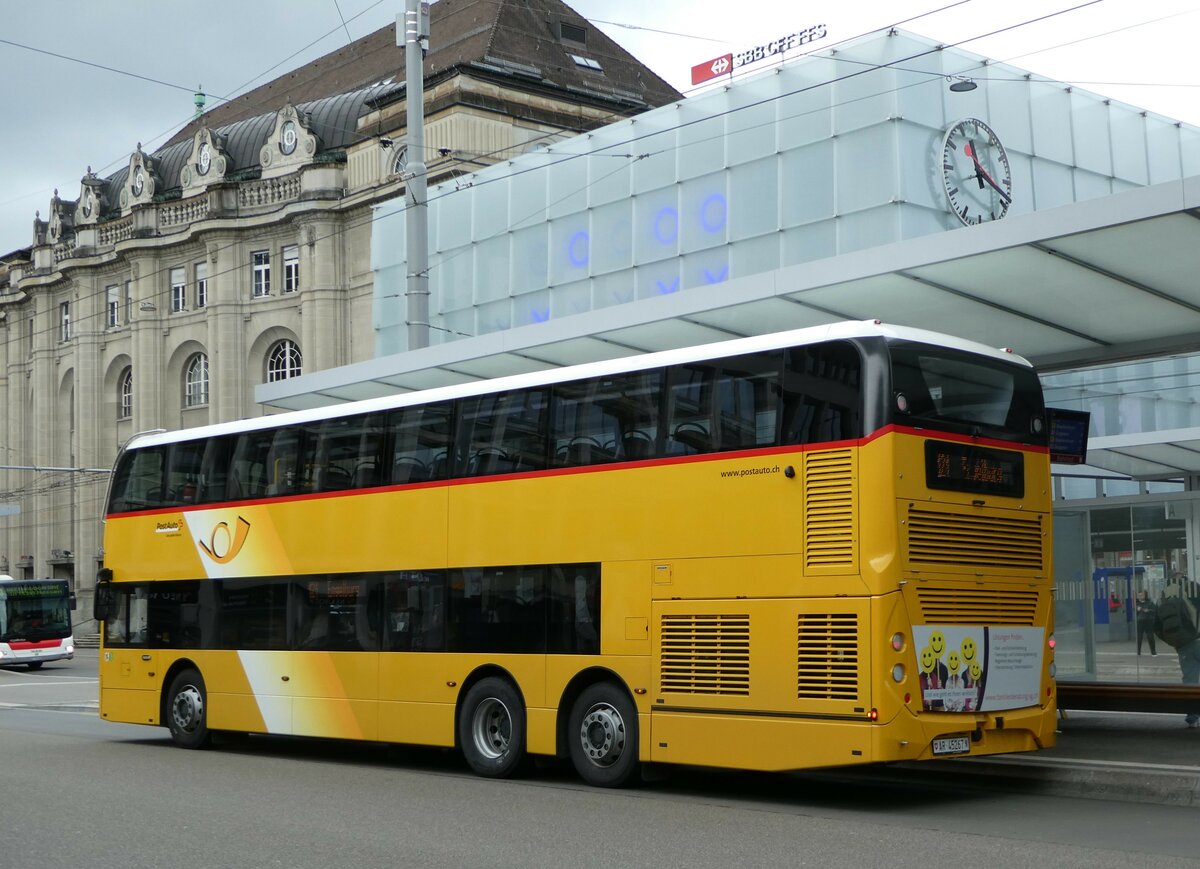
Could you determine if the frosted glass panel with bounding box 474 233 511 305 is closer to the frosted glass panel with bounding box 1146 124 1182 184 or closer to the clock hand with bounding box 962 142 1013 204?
the clock hand with bounding box 962 142 1013 204

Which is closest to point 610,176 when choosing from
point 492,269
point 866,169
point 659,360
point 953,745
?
point 492,269

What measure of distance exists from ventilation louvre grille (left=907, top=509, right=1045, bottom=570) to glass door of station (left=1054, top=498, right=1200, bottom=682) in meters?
3.44

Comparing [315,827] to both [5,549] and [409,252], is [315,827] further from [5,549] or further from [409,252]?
[5,549]

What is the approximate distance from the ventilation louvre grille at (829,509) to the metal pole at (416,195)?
10.4 metres

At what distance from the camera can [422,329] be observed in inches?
833

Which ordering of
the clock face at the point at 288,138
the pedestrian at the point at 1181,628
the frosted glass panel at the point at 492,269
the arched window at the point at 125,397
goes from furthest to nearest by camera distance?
the arched window at the point at 125,397
the clock face at the point at 288,138
the frosted glass panel at the point at 492,269
the pedestrian at the point at 1181,628

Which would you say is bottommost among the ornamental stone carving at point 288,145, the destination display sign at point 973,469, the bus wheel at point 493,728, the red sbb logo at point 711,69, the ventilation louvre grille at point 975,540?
the bus wheel at point 493,728

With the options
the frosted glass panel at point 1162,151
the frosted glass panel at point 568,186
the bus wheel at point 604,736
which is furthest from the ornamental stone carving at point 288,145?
the bus wheel at point 604,736

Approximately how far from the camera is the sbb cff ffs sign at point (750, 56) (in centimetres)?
2903

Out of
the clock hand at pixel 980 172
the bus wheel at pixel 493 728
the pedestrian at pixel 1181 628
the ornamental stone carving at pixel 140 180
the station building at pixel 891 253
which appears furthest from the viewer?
the ornamental stone carving at pixel 140 180

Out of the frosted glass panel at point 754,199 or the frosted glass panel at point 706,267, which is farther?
the frosted glass panel at point 706,267

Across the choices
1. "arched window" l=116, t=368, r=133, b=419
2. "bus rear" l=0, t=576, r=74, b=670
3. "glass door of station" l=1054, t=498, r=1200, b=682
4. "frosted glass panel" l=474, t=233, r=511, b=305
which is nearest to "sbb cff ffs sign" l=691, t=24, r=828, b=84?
"frosted glass panel" l=474, t=233, r=511, b=305

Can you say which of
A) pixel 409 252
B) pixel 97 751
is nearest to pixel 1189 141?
pixel 409 252

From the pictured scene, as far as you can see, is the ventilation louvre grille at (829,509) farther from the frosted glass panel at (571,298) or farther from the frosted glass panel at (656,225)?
the frosted glass panel at (571,298)
